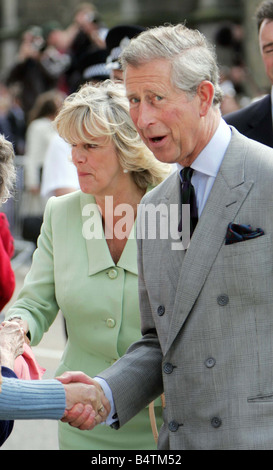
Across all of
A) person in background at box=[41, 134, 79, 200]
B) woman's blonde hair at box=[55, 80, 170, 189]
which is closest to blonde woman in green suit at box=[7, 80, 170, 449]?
woman's blonde hair at box=[55, 80, 170, 189]

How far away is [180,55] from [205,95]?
162mm

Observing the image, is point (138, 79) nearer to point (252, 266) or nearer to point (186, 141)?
point (186, 141)

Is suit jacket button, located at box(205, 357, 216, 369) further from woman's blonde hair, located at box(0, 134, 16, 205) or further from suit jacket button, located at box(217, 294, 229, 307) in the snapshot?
woman's blonde hair, located at box(0, 134, 16, 205)

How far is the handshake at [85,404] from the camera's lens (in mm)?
3400

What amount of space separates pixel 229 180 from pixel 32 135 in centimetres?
781

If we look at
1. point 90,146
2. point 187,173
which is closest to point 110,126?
point 90,146

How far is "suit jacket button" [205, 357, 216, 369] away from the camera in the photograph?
3078mm

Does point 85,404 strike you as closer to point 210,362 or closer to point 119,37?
point 210,362

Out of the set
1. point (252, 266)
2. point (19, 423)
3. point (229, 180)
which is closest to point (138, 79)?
point (229, 180)

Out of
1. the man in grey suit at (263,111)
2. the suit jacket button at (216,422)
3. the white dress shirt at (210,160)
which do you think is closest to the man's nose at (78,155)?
the white dress shirt at (210,160)

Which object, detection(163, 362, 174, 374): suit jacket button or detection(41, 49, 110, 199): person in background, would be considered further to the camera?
detection(41, 49, 110, 199): person in background

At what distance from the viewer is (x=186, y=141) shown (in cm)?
317

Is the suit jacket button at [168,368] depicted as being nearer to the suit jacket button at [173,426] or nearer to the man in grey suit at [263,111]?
the suit jacket button at [173,426]

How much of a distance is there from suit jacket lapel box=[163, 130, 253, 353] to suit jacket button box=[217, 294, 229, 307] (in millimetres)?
85
